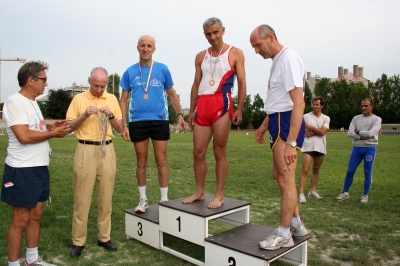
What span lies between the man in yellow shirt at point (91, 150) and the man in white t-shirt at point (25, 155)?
50cm

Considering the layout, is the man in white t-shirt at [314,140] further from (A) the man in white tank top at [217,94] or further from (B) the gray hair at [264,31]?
(B) the gray hair at [264,31]

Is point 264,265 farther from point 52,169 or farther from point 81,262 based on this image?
point 52,169

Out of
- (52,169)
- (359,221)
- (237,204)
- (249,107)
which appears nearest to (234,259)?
(237,204)

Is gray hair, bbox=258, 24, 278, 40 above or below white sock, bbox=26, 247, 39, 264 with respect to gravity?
above

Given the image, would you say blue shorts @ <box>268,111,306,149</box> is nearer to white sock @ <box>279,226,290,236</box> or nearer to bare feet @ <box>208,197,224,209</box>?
white sock @ <box>279,226,290,236</box>

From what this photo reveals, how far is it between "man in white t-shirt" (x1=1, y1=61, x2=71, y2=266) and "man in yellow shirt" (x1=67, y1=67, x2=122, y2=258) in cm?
50

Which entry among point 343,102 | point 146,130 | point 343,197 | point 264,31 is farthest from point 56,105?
point 264,31

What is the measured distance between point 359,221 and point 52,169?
30.3 ft

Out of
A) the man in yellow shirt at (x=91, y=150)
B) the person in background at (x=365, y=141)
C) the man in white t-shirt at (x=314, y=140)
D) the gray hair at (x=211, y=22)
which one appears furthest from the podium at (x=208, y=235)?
the person in background at (x=365, y=141)

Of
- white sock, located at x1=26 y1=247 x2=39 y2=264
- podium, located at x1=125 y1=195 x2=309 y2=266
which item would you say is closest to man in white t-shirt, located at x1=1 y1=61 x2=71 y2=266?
white sock, located at x1=26 y1=247 x2=39 y2=264

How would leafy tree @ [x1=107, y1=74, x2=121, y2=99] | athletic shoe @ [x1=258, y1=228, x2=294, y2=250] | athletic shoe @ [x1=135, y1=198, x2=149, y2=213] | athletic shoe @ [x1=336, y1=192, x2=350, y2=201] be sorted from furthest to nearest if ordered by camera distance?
leafy tree @ [x1=107, y1=74, x2=121, y2=99], athletic shoe @ [x1=336, y1=192, x2=350, y2=201], athletic shoe @ [x1=135, y1=198, x2=149, y2=213], athletic shoe @ [x1=258, y1=228, x2=294, y2=250]

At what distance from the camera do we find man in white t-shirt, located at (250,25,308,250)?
131 inches

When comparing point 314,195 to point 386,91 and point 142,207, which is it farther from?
point 386,91

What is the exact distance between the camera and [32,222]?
376cm
